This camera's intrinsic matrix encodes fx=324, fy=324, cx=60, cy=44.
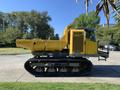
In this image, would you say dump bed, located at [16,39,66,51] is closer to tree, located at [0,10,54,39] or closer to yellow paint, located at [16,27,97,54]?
yellow paint, located at [16,27,97,54]

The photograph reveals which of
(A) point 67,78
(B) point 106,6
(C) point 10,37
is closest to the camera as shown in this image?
(B) point 106,6

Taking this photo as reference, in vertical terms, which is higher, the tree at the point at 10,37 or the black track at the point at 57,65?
the tree at the point at 10,37

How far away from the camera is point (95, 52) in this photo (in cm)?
1623

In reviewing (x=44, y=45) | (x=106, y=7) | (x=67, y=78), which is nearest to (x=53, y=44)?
(x=44, y=45)

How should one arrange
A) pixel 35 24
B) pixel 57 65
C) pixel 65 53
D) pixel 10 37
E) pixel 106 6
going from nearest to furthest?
pixel 106 6
pixel 57 65
pixel 65 53
pixel 10 37
pixel 35 24

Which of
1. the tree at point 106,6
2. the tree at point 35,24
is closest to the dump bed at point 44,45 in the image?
the tree at point 106,6

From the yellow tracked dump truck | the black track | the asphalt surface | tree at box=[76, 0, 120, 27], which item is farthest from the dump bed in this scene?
tree at box=[76, 0, 120, 27]

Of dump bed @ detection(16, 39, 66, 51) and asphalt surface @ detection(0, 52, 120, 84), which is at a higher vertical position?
dump bed @ detection(16, 39, 66, 51)

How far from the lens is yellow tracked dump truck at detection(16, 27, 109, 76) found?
16.0 m

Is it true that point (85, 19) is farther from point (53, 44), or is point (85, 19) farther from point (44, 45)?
point (44, 45)

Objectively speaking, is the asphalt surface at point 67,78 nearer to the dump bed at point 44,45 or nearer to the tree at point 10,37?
the dump bed at point 44,45

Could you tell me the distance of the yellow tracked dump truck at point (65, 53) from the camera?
16.0 m

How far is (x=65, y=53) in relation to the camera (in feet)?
53.8

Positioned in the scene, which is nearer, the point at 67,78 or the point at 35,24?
the point at 67,78
